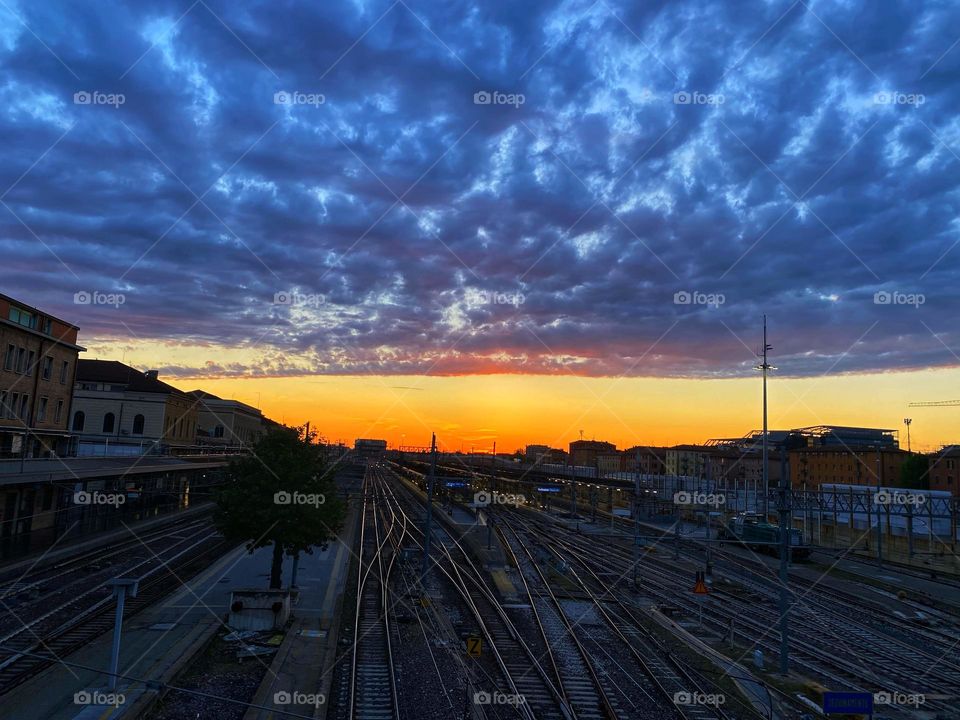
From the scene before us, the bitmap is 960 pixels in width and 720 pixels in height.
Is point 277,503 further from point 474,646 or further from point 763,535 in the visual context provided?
point 763,535

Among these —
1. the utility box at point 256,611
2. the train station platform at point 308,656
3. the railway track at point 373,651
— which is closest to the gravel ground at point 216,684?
the train station platform at point 308,656

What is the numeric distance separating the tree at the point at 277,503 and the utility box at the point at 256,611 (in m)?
2.44

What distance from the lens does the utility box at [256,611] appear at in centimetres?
1991

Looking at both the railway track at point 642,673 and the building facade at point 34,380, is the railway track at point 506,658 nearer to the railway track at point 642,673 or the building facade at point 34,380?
the railway track at point 642,673

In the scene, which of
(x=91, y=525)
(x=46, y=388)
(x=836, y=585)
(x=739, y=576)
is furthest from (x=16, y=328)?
(x=836, y=585)

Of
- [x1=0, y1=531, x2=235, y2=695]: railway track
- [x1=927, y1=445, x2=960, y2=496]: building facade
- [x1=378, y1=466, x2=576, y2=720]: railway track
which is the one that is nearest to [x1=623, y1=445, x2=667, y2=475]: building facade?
[x1=927, y1=445, x2=960, y2=496]: building facade

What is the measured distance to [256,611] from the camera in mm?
20031

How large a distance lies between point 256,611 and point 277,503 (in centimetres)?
363

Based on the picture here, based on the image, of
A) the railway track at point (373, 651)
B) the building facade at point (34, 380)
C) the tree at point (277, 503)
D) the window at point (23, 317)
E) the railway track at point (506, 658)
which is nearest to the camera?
the railway track at point (373, 651)

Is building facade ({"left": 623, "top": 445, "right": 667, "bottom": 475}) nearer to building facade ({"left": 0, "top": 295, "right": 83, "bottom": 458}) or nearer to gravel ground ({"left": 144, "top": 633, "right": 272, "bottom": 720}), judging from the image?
building facade ({"left": 0, "top": 295, "right": 83, "bottom": 458})

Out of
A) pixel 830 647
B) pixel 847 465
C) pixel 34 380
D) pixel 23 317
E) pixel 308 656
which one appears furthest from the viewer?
pixel 847 465

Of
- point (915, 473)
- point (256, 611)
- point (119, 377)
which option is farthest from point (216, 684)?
point (915, 473)

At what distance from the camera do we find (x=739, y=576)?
121 ft

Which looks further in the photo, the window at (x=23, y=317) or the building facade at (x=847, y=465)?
the building facade at (x=847, y=465)
